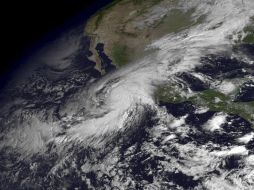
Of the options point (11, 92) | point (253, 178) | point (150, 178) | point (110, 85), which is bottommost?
point (253, 178)

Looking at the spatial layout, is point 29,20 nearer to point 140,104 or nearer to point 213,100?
point 140,104

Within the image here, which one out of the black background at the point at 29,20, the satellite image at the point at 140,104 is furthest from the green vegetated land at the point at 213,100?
the black background at the point at 29,20

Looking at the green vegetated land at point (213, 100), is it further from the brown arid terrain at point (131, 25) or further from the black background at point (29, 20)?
the black background at point (29, 20)

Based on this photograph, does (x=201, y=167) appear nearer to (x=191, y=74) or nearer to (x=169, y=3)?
(x=191, y=74)

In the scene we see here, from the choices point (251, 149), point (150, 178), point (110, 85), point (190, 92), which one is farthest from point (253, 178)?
point (110, 85)

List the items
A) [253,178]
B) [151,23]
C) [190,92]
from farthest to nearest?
1. [151,23]
2. [190,92]
3. [253,178]
